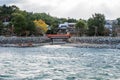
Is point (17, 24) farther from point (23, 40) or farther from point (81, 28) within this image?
point (81, 28)

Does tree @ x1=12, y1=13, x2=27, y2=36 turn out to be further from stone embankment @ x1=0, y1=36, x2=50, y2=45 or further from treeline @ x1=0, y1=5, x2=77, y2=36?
stone embankment @ x1=0, y1=36, x2=50, y2=45

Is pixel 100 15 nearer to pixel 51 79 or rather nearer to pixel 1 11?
pixel 1 11

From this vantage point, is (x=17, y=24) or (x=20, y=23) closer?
(x=20, y=23)

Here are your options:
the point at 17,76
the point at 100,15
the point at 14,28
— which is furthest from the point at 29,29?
the point at 17,76

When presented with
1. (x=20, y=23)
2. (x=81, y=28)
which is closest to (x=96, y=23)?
(x=81, y=28)

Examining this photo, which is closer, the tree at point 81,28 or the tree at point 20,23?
the tree at point 20,23

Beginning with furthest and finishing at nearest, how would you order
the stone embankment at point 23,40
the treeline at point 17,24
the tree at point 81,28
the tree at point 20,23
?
the tree at point 81,28 < the treeline at point 17,24 < the tree at point 20,23 < the stone embankment at point 23,40

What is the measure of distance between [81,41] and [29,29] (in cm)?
2640

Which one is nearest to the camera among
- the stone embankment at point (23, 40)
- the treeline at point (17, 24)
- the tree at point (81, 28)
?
the stone embankment at point (23, 40)

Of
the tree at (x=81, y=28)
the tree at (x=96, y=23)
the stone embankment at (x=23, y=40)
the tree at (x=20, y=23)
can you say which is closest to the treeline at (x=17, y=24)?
the tree at (x=20, y=23)

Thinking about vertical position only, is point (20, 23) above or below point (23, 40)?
above

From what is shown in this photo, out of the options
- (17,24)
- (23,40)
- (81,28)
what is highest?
(17,24)

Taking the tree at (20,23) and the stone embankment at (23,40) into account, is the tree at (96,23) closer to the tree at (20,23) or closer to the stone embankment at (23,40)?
the stone embankment at (23,40)

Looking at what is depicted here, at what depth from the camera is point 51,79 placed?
99.8 feet
